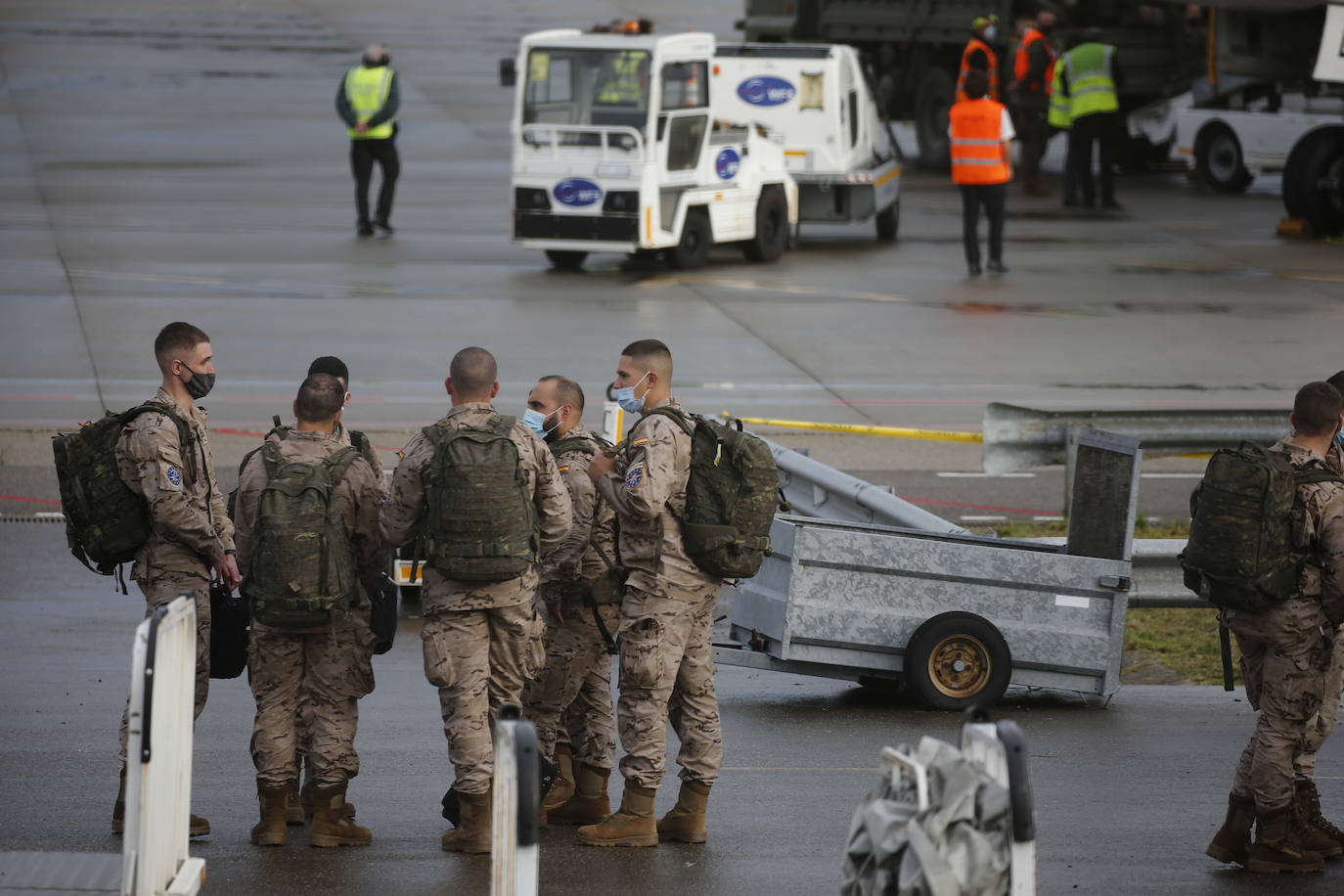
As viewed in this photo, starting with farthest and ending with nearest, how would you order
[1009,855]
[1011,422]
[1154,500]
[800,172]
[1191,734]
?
[800,172]
[1154,500]
[1011,422]
[1191,734]
[1009,855]

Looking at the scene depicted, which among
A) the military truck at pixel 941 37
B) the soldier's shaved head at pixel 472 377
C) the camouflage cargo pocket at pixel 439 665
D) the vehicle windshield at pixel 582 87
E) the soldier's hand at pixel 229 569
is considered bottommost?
the camouflage cargo pocket at pixel 439 665

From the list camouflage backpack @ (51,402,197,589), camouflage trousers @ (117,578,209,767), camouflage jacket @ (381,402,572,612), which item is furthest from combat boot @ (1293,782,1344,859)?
camouflage backpack @ (51,402,197,589)

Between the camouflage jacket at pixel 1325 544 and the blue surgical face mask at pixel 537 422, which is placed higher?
the blue surgical face mask at pixel 537 422

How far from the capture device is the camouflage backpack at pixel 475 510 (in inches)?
255

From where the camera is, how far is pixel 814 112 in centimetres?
2378

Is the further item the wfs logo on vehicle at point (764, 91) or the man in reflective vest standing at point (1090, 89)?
the man in reflective vest standing at point (1090, 89)

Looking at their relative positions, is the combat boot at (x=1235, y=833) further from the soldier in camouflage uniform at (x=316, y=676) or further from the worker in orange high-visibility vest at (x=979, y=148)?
the worker in orange high-visibility vest at (x=979, y=148)

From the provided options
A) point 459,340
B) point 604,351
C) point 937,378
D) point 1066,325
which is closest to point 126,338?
point 459,340

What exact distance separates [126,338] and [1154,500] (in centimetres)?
970

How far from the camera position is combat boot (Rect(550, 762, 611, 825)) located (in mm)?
7160

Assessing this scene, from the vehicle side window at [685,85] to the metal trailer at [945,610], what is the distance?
12.9 m

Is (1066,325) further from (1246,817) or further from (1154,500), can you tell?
(1246,817)

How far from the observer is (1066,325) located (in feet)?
63.7

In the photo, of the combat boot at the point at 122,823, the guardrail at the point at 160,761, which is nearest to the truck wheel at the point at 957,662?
the combat boot at the point at 122,823
